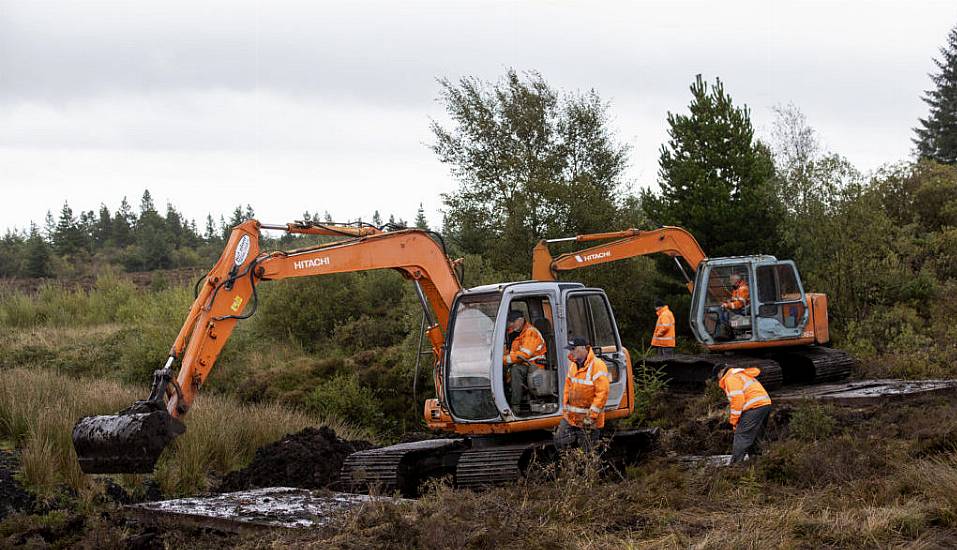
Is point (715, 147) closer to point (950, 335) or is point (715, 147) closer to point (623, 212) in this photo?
point (623, 212)

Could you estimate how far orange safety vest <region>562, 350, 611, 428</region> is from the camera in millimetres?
10008

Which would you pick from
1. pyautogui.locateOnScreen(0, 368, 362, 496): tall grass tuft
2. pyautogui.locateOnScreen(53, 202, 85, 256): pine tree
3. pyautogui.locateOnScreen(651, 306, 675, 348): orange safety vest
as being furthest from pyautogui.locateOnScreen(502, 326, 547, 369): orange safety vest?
pyautogui.locateOnScreen(53, 202, 85, 256): pine tree

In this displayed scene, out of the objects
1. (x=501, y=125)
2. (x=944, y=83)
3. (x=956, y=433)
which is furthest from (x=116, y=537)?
(x=944, y=83)

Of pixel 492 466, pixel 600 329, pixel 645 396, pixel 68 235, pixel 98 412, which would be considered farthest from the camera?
pixel 68 235

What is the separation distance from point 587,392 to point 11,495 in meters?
6.41

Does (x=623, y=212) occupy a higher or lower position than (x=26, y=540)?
higher

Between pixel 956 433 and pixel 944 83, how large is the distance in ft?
138

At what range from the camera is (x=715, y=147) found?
26062 mm

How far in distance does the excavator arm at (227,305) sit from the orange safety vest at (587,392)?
171cm

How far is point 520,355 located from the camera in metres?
10.5

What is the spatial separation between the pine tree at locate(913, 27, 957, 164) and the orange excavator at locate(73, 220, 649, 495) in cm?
3865

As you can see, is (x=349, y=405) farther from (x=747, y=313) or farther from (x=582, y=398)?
(x=582, y=398)

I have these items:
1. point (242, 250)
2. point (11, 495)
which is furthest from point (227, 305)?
point (11, 495)

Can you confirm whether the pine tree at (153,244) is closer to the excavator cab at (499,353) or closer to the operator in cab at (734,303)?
the operator in cab at (734,303)
